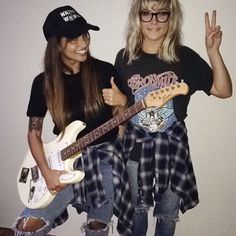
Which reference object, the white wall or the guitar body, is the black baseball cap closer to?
the white wall

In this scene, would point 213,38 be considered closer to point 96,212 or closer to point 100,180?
point 100,180

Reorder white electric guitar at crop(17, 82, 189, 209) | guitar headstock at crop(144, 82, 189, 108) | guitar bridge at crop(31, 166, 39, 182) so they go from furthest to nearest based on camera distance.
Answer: guitar bridge at crop(31, 166, 39, 182), white electric guitar at crop(17, 82, 189, 209), guitar headstock at crop(144, 82, 189, 108)

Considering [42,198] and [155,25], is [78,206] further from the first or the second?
[155,25]

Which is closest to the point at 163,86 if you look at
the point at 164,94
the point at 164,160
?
the point at 164,94

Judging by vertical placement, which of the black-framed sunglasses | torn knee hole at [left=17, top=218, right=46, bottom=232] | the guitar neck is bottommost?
torn knee hole at [left=17, top=218, right=46, bottom=232]

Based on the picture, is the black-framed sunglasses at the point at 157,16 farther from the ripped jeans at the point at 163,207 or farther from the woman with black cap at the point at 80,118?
the ripped jeans at the point at 163,207

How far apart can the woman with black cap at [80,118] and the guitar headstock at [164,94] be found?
0.64 feet

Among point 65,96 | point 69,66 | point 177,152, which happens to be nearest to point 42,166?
point 65,96

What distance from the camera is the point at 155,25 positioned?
1385mm

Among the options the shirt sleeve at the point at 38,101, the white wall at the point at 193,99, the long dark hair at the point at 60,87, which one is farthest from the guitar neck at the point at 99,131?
the white wall at the point at 193,99

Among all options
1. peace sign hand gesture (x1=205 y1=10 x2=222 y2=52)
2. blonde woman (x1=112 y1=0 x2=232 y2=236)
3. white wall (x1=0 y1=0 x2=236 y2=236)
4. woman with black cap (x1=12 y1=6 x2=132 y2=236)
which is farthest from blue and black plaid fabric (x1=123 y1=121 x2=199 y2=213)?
peace sign hand gesture (x1=205 y1=10 x2=222 y2=52)

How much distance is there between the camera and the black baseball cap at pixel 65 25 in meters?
1.37

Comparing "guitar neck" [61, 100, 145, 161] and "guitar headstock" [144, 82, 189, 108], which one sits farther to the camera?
"guitar neck" [61, 100, 145, 161]

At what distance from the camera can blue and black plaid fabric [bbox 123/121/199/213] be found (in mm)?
1461
